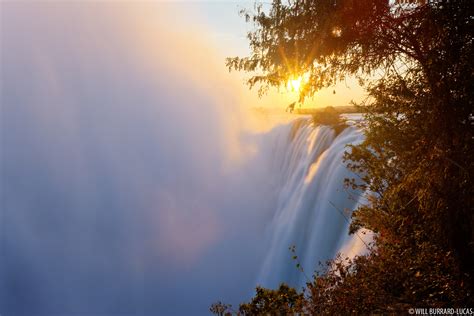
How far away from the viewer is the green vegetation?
224 inches

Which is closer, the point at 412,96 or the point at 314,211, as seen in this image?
the point at 412,96

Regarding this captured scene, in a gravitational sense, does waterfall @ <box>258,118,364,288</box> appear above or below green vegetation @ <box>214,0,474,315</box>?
Result: above

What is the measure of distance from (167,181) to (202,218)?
26.5ft

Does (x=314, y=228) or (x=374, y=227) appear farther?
(x=314, y=228)

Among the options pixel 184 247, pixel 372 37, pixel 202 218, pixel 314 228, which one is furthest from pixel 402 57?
pixel 202 218

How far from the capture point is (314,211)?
57.7 feet

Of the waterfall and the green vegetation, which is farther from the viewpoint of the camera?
the waterfall

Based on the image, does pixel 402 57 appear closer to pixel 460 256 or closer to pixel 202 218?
pixel 460 256

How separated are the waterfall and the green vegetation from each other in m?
4.41

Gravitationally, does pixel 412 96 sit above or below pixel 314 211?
below

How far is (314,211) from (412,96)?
37.5 ft

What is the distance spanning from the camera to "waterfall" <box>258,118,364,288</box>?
1502 centimetres

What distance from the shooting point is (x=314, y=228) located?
54.6 ft

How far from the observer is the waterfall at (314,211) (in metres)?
15.0
